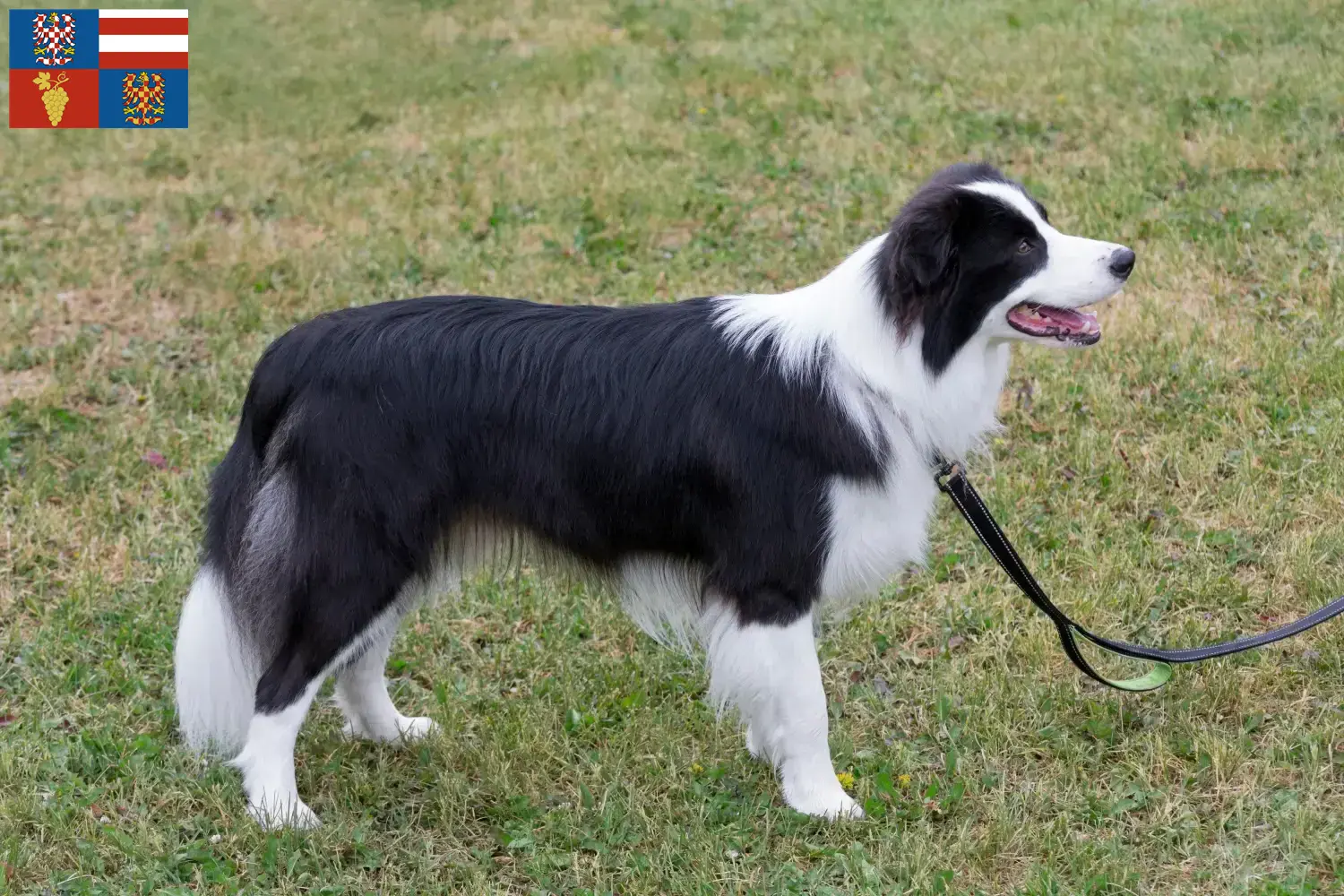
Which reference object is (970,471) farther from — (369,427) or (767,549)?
(369,427)

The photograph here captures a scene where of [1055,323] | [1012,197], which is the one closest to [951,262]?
[1012,197]

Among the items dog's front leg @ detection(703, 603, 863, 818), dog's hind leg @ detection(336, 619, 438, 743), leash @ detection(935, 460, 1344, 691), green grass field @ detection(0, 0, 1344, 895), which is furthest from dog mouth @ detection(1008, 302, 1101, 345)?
dog's hind leg @ detection(336, 619, 438, 743)

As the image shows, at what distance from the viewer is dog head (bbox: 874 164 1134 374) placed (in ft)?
10.5

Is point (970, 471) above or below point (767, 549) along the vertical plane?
below

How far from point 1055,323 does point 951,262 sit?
1.16 ft

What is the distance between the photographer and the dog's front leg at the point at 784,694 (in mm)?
3516

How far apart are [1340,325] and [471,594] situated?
13.9ft

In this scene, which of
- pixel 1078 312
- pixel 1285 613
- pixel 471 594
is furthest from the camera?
pixel 471 594

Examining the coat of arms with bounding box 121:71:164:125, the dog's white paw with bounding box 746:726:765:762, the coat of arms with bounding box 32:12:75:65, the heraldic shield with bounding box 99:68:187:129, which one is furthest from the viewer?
the coat of arms with bounding box 121:71:164:125

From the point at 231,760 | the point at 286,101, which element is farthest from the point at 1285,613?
the point at 286,101

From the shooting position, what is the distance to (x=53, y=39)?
35.4ft

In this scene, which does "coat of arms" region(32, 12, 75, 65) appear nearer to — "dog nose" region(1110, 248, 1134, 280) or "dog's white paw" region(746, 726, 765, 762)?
"dog's white paw" region(746, 726, 765, 762)

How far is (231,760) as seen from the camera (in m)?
3.79

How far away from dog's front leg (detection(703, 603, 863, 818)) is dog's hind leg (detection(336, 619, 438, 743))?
106 cm
